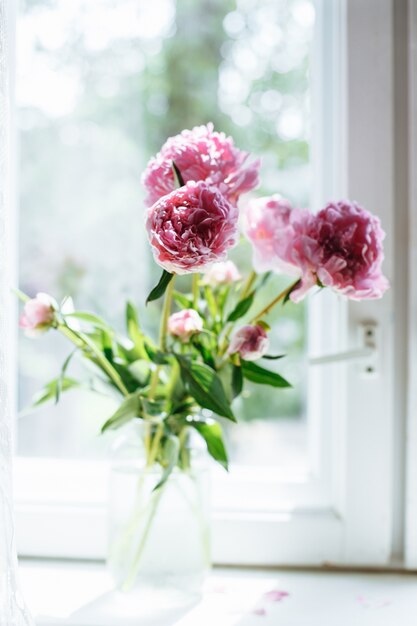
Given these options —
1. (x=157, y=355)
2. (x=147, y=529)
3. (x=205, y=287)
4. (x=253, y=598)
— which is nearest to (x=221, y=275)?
(x=205, y=287)

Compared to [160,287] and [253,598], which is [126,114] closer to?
[160,287]

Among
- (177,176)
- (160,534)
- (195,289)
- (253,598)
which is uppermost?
(177,176)

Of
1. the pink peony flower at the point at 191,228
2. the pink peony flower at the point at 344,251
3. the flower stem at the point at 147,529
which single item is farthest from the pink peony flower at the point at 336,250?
the flower stem at the point at 147,529

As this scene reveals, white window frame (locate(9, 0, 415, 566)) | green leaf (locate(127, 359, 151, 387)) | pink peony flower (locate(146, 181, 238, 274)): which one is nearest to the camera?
pink peony flower (locate(146, 181, 238, 274))

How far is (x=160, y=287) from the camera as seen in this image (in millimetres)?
752

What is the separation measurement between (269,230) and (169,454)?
308mm

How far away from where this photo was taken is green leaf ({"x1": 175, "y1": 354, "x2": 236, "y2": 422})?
0.82 meters

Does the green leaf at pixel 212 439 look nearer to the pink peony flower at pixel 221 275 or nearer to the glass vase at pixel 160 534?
the glass vase at pixel 160 534

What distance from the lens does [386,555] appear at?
3.42 feet

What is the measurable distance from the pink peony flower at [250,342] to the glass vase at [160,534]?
0.20 meters

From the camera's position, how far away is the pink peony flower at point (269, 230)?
0.83 meters

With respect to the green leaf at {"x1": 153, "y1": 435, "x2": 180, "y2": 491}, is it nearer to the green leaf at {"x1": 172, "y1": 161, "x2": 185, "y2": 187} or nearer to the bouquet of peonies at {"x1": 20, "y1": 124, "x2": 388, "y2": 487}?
the bouquet of peonies at {"x1": 20, "y1": 124, "x2": 388, "y2": 487}

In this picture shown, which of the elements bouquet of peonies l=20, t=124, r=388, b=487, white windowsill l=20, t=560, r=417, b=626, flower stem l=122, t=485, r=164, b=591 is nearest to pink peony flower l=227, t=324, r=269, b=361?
bouquet of peonies l=20, t=124, r=388, b=487

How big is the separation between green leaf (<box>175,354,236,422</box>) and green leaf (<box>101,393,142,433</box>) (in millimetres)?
73
